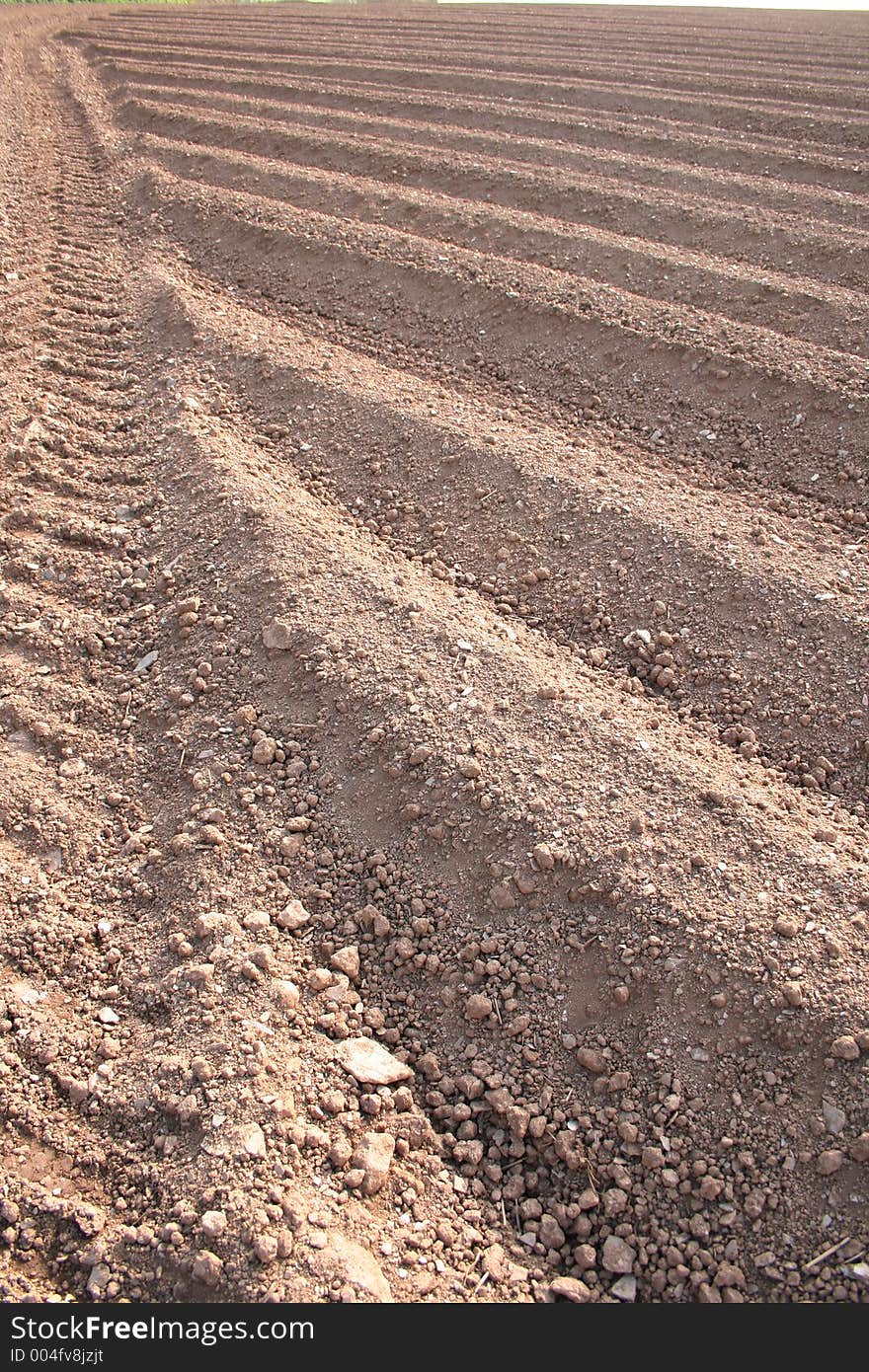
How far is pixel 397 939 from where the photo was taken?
2.54 m

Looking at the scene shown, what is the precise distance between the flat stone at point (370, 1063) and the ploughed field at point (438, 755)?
15 millimetres

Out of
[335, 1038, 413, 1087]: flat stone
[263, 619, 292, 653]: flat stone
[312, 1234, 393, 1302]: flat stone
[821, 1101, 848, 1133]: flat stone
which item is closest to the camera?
[312, 1234, 393, 1302]: flat stone

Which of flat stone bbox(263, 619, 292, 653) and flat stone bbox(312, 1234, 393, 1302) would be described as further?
flat stone bbox(263, 619, 292, 653)

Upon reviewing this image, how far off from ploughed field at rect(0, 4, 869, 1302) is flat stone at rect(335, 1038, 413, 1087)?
0.01m

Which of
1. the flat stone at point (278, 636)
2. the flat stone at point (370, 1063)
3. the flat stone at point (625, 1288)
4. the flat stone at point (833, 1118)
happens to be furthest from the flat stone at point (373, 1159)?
the flat stone at point (278, 636)

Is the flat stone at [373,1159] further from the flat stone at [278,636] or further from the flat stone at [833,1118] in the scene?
the flat stone at [278,636]

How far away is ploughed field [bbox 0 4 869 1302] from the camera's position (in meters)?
2.11

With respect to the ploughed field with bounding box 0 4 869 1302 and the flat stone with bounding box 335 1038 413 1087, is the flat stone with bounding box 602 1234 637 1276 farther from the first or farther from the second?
the flat stone with bounding box 335 1038 413 1087

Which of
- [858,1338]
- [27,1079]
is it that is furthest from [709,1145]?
[27,1079]

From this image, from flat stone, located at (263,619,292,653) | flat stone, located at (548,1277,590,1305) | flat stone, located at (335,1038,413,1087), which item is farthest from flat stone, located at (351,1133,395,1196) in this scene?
flat stone, located at (263,619,292,653)

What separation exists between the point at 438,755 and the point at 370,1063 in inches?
37.2

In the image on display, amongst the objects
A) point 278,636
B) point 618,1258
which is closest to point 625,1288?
point 618,1258

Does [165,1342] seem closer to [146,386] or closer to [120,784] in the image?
[120,784]

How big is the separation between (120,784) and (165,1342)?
158 cm
